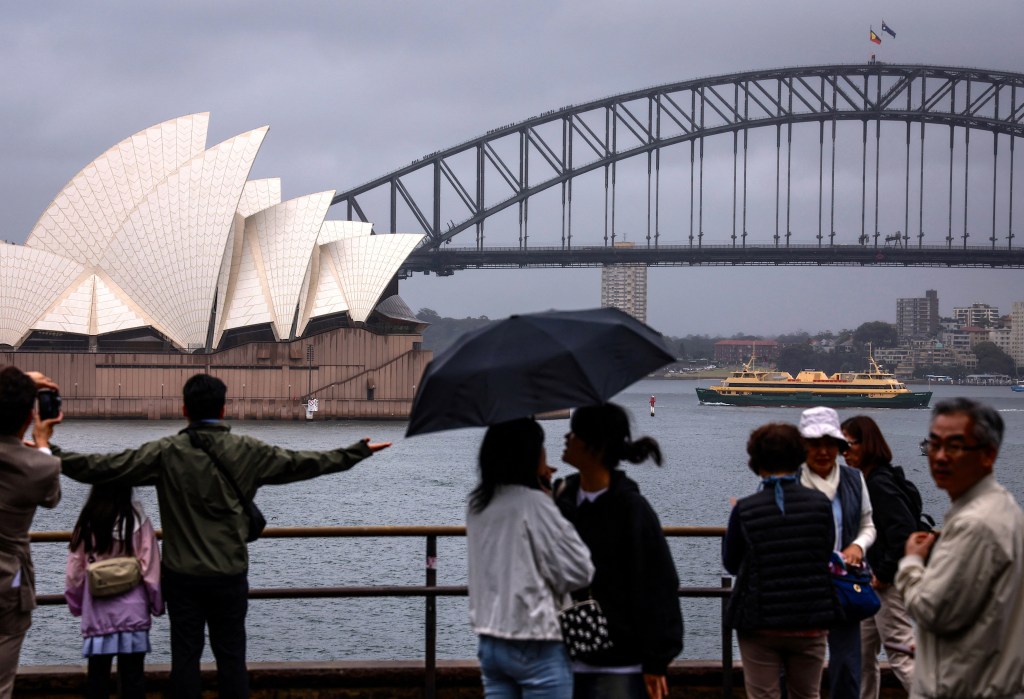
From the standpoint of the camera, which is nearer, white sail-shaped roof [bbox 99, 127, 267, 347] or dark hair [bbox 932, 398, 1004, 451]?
dark hair [bbox 932, 398, 1004, 451]

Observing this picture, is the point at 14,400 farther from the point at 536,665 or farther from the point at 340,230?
the point at 340,230

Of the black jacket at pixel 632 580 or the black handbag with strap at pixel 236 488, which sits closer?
the black jacket at pixel 632 580

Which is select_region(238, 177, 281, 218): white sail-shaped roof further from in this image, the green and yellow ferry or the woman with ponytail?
the woman with ponytail

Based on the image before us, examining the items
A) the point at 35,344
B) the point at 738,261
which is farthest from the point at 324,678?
the point at 738,261

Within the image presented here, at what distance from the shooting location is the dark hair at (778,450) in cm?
347

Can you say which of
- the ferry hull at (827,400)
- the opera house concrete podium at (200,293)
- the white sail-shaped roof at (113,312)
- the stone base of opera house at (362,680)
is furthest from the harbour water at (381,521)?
the ferry hull at (827,400)

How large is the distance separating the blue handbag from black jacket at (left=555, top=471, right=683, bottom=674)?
→ 0.86 m

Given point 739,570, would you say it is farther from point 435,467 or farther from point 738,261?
point 738,261

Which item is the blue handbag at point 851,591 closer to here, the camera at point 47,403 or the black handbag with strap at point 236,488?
the black handbag with strap at point 236,488

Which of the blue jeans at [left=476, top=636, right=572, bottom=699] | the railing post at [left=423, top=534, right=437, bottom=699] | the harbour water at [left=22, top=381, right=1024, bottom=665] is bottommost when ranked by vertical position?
the harbour water at [left=22, top=381, right=1024, bottom=665]

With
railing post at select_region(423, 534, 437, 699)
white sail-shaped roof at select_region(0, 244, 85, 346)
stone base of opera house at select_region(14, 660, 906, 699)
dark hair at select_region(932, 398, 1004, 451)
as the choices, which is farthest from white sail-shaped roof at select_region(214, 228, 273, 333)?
dark hair at select_region(932, 398, 1004, 451)

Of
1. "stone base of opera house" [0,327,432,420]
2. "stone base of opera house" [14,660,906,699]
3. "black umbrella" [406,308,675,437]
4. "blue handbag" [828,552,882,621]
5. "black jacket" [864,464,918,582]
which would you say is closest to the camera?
"black umbrella" [406,308,675,437]

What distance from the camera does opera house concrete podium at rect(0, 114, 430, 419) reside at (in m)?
47.2

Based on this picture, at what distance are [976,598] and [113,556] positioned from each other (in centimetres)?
243
